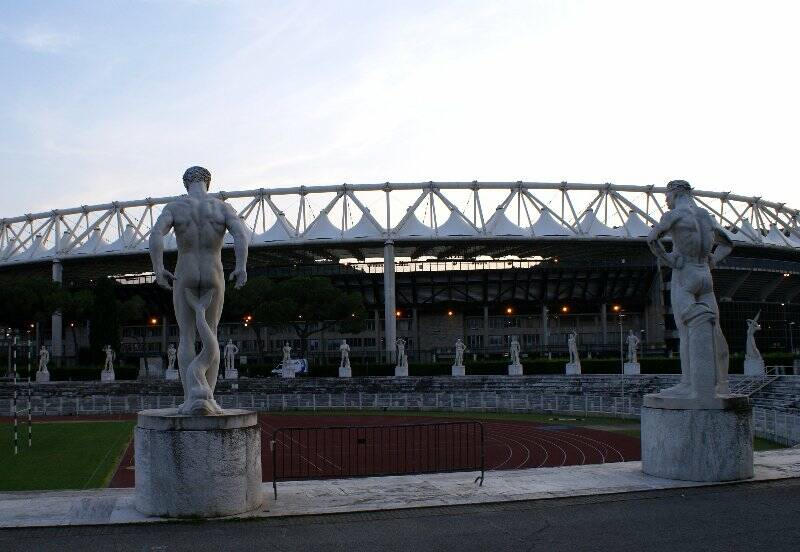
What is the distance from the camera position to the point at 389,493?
9562 millimetres

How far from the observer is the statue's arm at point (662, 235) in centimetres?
1073

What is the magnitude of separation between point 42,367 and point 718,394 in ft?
150

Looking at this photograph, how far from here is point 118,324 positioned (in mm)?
56250

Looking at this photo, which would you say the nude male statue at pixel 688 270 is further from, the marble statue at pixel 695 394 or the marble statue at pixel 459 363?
the marble statue at pixel 459 363

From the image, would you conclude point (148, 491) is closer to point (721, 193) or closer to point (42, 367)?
point (42, 367)

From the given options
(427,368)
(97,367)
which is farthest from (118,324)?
(427,368)

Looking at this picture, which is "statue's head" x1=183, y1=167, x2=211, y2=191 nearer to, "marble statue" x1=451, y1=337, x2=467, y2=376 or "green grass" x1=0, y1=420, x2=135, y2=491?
"green grass" x1=0, y1=420, x2=135, y2=491

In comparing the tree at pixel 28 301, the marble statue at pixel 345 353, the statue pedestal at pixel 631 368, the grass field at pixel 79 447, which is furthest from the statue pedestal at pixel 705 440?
the tree at pixel 28 301

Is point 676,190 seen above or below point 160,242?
above

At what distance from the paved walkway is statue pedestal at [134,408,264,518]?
0.25 metres

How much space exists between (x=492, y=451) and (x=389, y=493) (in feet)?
32.3

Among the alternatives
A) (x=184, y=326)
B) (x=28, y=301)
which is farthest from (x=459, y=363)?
(x=184, y=326)

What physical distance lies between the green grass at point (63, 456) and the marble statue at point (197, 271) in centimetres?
663

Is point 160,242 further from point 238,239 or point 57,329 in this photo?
point 57,329
